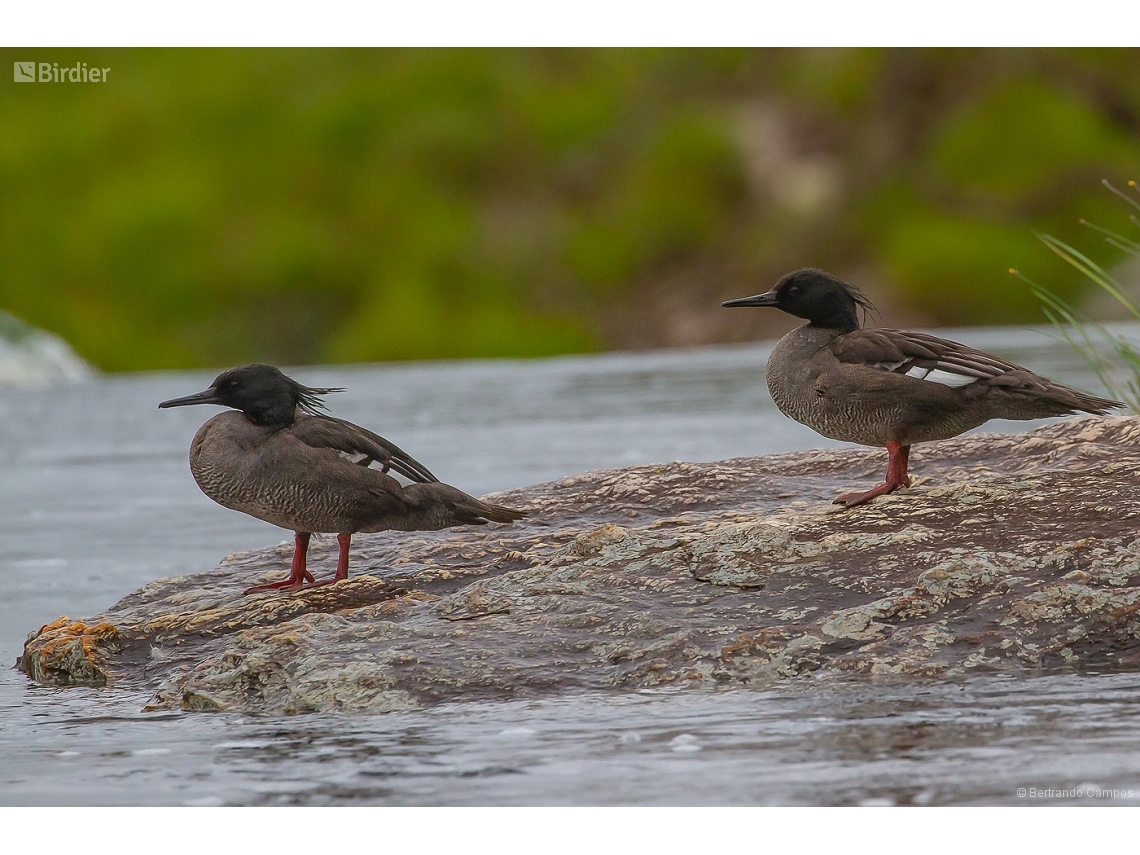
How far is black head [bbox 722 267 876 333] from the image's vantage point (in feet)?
19.3

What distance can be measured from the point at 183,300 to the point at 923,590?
17.1m

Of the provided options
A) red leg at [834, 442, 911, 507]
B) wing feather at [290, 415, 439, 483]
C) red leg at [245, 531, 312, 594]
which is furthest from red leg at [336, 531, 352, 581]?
red leg at [834, 442, 911, 507]

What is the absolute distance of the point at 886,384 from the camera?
5.55 metres

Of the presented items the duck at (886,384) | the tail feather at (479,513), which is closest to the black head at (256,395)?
the tail feather at (479,513)

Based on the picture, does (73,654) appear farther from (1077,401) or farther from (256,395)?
(1077,401)

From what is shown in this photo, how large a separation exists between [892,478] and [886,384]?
0.42 m

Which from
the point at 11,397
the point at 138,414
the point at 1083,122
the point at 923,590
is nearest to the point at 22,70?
the point at 11,397

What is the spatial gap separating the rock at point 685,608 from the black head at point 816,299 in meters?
0.73

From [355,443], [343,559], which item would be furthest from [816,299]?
[343,559]

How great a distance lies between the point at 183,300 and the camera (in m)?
20.7

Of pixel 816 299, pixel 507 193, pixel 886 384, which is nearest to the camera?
pixel 886 384

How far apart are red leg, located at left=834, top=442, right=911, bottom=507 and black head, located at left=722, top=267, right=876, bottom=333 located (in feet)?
1.71

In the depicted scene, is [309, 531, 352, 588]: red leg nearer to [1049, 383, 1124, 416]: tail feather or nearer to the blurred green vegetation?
[1049, 383, 1124, 416]: tail feather

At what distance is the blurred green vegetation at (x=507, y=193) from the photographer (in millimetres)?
20188
